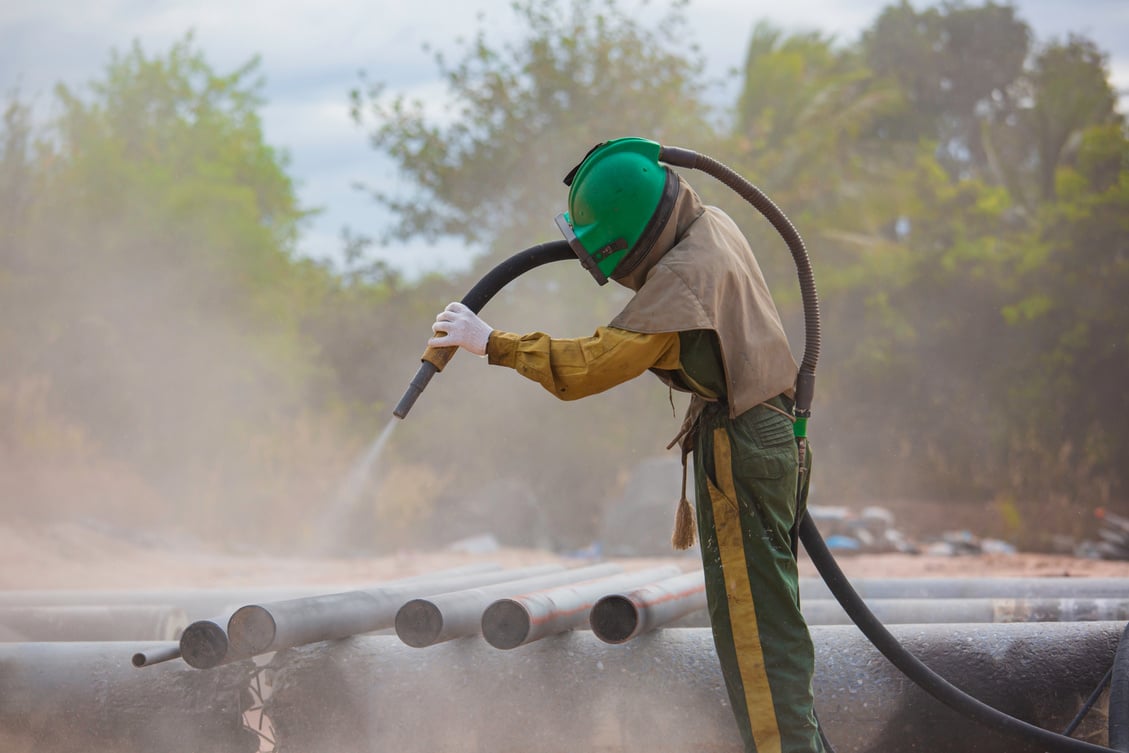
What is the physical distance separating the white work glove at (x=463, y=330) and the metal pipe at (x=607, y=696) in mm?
924

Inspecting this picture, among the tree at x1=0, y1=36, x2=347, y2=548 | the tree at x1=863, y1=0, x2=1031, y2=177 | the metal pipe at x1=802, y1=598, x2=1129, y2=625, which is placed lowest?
the metal pipe at x1=802, y1=598, x2=1129, y2=625

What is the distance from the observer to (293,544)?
1273 cm

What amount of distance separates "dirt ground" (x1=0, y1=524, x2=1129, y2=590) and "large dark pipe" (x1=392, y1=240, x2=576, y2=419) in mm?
5412

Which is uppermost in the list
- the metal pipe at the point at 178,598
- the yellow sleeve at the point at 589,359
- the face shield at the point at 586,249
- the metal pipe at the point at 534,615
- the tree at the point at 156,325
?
the tree at the point at 156,325

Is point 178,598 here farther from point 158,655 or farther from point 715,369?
point 715,369

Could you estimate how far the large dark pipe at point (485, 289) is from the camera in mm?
2744

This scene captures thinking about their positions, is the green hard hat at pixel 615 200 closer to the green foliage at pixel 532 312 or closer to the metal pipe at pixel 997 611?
the metal pipe at pixel 997 611

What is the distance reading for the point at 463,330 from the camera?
2.61m

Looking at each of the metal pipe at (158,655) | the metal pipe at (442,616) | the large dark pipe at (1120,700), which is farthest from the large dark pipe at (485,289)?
the large dark pipe at (1120,700)

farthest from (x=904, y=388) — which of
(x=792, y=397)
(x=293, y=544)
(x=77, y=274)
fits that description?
(x=792, y=397)

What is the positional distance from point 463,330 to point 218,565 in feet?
25.7

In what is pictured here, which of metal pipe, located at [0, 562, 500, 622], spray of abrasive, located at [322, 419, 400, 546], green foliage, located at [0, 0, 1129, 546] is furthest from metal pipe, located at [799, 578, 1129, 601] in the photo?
spray of abrasive, located at [322, 419, 400, 546]

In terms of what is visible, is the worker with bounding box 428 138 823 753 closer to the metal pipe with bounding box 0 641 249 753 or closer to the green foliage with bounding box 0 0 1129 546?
the metal pipe with bounding box 0 641 249 753

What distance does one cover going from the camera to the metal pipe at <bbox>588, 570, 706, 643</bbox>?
2754 mm
